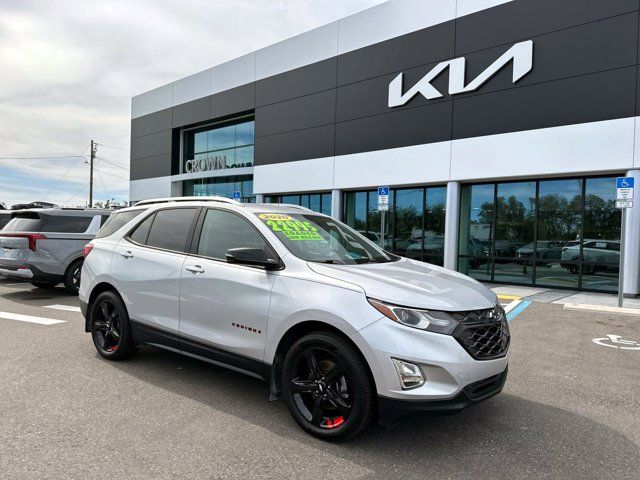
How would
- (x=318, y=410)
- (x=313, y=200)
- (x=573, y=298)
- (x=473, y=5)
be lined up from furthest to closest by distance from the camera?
(x=313, y=200) < (x=473, y=5) < (x=573, y=298) < (x=318, y=410)

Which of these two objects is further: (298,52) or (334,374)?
(298,52)

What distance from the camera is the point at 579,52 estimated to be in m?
11.9

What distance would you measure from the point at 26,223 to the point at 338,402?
897cm

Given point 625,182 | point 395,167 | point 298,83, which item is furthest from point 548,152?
point 298,83

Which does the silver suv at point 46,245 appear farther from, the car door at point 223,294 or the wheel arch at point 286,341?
the wheel arch at point 286,341

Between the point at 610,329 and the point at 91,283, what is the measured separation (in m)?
7.86

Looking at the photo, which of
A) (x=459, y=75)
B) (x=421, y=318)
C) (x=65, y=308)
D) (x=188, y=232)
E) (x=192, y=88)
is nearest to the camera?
(x=421, y=318)

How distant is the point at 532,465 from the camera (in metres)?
3.00

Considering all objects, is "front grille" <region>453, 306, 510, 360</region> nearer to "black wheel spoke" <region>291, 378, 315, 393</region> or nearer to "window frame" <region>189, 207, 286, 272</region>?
"black wheel spoke" <region>291, 378, 315, 393</region>

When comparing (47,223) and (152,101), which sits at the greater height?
(152,101)

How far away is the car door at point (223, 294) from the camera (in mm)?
3607

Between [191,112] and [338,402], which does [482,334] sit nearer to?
[338,402]

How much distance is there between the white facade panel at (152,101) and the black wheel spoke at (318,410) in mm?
25488

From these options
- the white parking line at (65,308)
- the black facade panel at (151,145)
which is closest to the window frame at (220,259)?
the white parking line at (65,308)
